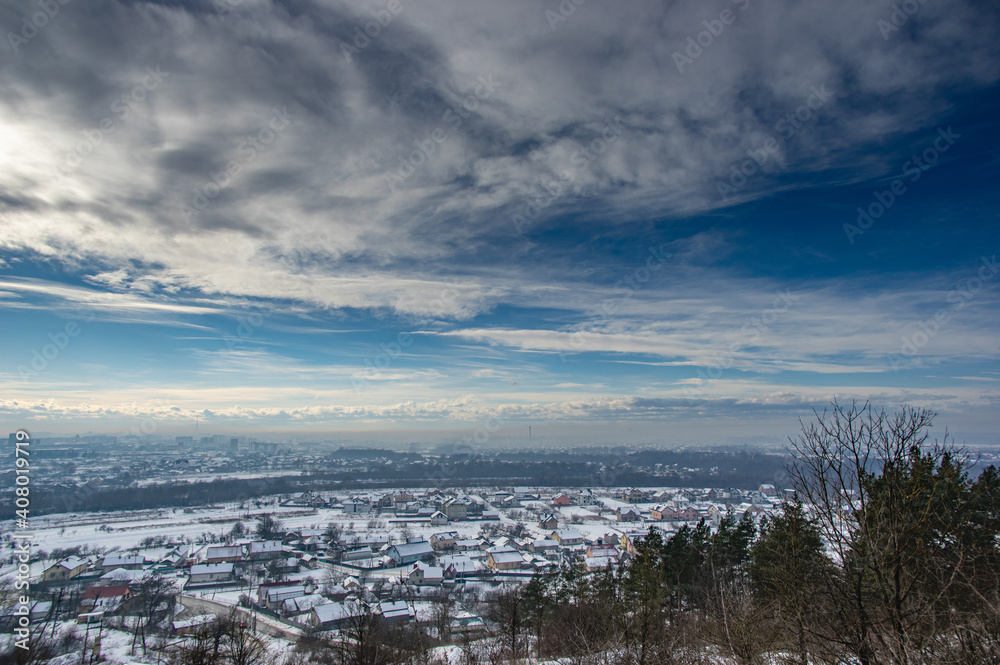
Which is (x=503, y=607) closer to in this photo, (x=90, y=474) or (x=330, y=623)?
(x=330, y=623)

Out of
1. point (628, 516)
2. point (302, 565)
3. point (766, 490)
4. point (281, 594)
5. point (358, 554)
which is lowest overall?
point (766, 490)

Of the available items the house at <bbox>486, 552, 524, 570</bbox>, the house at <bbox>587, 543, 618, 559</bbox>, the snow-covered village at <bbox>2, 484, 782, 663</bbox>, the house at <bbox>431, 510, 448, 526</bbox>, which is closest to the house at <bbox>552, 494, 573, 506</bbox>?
the snow-covered village at <bbox>2, 484, 782, 663</bbox>

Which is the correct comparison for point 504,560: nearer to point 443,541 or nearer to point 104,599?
point 443,541

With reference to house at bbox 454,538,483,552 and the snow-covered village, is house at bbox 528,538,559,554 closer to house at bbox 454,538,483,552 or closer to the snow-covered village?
the snow-covered village

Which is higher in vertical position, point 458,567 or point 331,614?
point 331,614

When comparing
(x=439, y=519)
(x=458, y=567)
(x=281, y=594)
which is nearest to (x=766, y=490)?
(x=439, y=519)

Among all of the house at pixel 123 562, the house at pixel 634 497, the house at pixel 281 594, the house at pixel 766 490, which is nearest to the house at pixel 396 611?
the house at pixel 281 594
